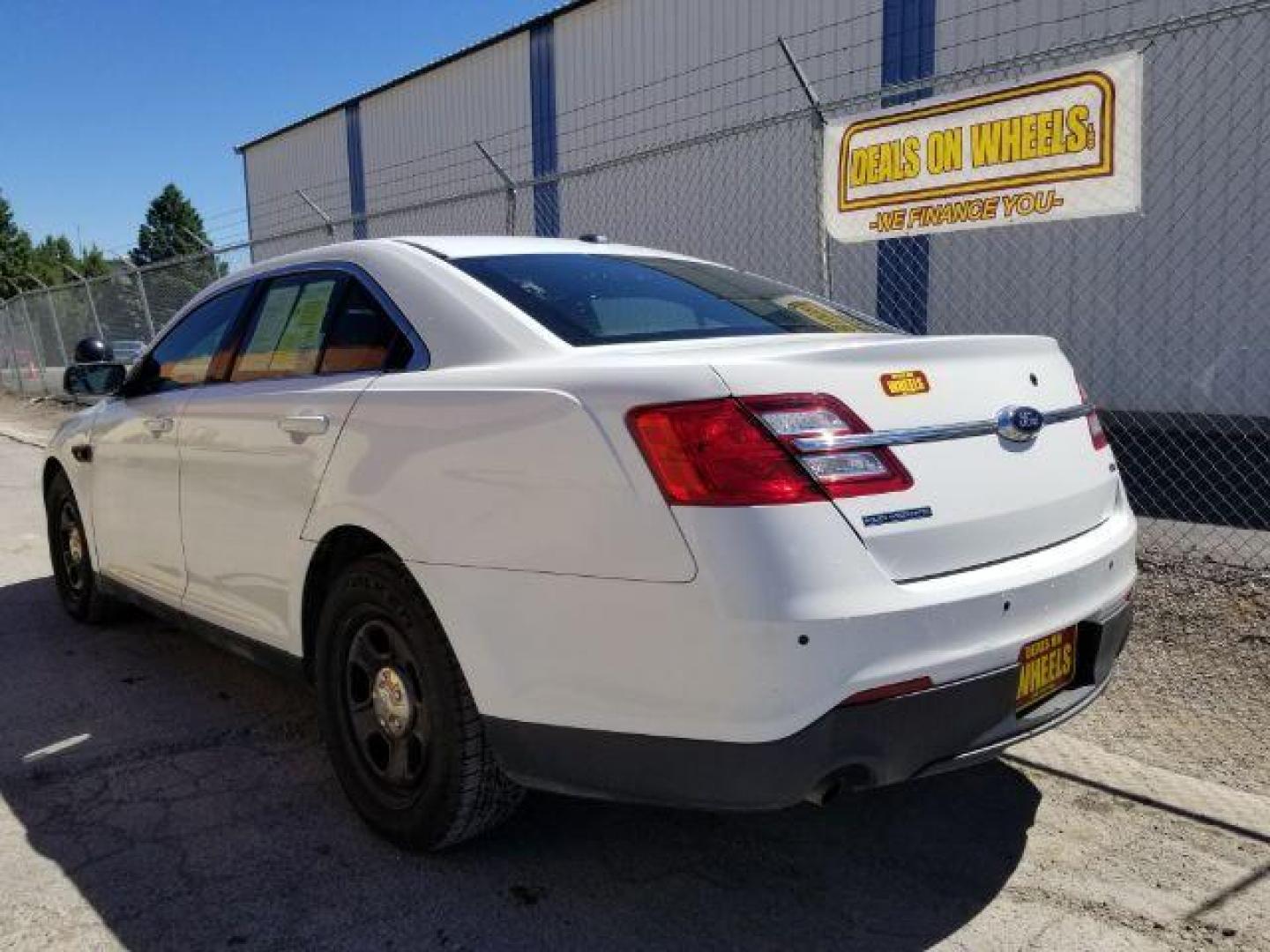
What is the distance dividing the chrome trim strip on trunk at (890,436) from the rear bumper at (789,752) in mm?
510

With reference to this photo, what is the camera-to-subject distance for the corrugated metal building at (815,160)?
9.20 m

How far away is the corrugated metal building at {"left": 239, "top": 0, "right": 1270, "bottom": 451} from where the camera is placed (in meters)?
9.20

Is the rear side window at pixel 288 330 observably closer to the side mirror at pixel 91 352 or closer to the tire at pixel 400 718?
the tire at pixel 400 718

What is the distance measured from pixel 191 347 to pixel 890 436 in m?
2.90

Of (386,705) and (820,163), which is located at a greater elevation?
(820,163)

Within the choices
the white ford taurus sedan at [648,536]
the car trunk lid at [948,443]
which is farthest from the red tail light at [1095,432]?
the car trunk lid at [948,443]

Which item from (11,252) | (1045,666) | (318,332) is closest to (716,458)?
(1045,666)

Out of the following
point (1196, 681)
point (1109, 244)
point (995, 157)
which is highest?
point (995, 157)

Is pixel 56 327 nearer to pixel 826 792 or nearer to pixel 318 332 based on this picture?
pixel 318 332

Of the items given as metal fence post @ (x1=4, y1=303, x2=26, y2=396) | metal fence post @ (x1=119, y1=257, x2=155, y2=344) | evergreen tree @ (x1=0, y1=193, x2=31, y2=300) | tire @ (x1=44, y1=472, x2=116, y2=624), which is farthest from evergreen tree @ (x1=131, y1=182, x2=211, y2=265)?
tire @ (x1=44, y1=472, x2=116, y2=624)

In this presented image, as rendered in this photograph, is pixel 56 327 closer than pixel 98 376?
No

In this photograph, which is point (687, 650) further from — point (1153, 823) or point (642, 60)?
point (642, 60)

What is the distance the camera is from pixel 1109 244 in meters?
9.72

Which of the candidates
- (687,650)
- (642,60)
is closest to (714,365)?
(687,650)
